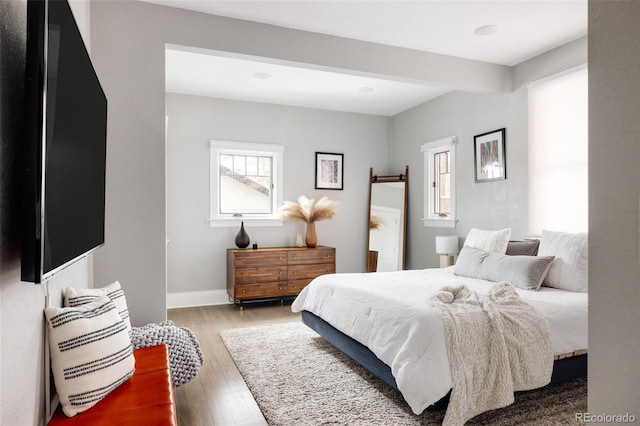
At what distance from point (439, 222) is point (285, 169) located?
2.22 m

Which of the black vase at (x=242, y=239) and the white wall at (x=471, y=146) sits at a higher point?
the white wall at (x=471, y=146)

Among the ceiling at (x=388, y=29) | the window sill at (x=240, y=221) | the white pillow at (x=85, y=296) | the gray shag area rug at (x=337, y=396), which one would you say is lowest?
the gray shag area rug at (x=337, y=396)

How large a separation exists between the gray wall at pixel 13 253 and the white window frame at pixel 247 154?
4.07 metres

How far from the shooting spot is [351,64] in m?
3.52

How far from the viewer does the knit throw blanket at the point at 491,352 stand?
2148 mm

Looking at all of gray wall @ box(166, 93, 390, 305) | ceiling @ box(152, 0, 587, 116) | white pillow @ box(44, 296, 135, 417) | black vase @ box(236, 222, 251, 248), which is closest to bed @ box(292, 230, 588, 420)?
white pillow @ box(44, 296, 135, 417)

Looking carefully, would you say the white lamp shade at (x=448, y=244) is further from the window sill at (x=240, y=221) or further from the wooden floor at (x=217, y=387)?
the window sill at (x=240, y=221)

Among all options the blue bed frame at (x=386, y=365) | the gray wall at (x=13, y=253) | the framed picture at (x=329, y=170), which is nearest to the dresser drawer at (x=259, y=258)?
the framed picture at (x=329, y=170)

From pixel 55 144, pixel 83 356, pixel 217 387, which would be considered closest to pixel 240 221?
pixel 217 387

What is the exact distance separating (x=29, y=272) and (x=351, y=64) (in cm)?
307

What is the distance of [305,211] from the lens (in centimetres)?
546

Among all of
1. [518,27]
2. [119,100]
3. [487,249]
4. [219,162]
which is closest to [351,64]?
[518,27]

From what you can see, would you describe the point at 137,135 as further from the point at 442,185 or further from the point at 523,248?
the point at 442,185

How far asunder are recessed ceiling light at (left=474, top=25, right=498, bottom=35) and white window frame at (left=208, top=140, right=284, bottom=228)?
2.99m
